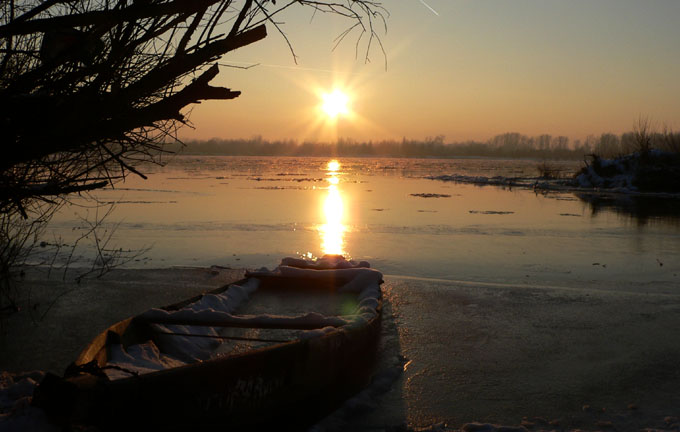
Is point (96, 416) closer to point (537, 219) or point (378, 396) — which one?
point (378, 396)

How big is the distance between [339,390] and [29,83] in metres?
3.66

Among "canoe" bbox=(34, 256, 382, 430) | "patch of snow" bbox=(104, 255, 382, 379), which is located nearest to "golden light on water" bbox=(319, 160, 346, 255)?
"patch of snow" bbox=(104, 255, 382, 379)

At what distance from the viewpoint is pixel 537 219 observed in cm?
1995

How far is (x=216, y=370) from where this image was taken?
393cm

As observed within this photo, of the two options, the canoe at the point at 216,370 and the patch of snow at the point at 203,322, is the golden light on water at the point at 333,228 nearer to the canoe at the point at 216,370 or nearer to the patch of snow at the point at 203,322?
the patch of snow at the point at 203,322

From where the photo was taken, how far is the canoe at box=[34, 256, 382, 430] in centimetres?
342

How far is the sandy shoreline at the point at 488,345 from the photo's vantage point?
16.8ft

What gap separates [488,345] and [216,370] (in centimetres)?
399

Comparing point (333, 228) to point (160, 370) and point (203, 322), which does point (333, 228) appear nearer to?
point (203, 322)

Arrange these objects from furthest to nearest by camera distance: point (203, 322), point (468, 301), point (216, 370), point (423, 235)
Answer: point (423, 235) → point (468, 301) → point (203, 322) → point (216, 370)

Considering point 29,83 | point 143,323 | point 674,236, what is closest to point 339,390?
point 143,323

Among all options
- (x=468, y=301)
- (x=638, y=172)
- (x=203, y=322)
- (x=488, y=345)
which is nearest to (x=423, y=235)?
(x=468, y=301)

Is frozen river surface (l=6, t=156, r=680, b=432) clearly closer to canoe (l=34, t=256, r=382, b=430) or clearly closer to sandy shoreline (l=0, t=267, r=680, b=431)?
sandy shoreline (l=0, t=267, r=680, b=431)

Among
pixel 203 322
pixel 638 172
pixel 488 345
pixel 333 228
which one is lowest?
pixel 488 345
